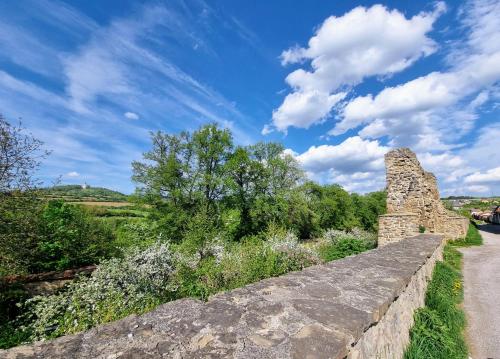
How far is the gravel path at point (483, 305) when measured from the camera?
4.90m

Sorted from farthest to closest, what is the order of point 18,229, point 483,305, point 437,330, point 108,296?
1. point 18,229
2. point 483,305
3. point 108,296
4. point 437,330

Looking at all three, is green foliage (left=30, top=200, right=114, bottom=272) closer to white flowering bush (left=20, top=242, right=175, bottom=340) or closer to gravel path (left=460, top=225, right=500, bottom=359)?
white flowering bush (left=20, top=242, right=175, bottom=340)

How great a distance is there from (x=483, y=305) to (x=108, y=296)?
8.85 metres

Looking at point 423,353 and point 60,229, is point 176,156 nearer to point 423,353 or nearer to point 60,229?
point 60,229

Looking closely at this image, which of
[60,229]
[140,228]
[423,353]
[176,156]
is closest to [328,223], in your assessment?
[176,156]

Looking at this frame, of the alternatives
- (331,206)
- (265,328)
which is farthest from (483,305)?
(331,206)

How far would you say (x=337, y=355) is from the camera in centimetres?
176

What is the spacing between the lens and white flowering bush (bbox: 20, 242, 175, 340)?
509cm

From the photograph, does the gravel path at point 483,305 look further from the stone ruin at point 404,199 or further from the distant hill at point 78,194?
the distant hill at point 78,194

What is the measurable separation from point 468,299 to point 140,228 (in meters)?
13.6

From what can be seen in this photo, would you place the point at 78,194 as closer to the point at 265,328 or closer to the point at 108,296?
the point at 108,296

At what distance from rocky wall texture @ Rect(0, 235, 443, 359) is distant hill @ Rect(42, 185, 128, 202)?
9.62m

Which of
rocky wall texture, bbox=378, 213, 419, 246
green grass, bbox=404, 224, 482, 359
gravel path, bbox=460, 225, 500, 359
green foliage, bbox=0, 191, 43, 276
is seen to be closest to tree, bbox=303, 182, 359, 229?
rocky wall texture, bbox=378, 213, 419, 246

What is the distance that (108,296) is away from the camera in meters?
5.96
